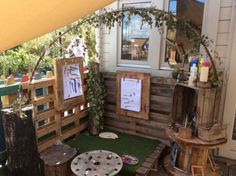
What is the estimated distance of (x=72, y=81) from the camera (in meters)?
3.36

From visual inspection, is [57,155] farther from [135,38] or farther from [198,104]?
[135,38]

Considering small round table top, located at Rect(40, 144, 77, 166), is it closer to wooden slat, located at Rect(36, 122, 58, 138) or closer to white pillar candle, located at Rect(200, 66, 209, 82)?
wooden slat, located at Rect(36, 122, 58, 138)

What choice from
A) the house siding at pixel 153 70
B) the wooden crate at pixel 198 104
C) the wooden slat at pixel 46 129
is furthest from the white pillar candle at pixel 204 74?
the wooden slat at pixel 46 129

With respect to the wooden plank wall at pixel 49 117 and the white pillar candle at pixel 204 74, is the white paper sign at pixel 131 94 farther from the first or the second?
the white pillar candle at pixel 204 74

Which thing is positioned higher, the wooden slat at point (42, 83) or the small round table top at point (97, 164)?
the wooden slat at point (42, 83)

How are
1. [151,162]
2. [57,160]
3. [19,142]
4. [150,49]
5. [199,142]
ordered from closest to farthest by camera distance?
[19,142] → [199,142] → [57,160] → [151,162] → [150,49]

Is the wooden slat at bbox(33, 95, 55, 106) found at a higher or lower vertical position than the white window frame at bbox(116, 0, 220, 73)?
lower

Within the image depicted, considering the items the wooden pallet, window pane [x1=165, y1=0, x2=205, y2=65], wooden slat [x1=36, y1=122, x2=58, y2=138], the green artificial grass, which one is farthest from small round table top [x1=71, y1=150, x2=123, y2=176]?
window pane [x1=165, y1=0, x2=205, y2=65]

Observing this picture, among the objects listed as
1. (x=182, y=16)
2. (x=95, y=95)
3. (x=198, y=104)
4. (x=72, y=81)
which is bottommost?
(x=95, y=95)

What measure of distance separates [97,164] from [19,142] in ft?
2.90

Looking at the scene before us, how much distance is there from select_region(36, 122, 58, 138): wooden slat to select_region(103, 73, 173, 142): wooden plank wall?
1.06 metres

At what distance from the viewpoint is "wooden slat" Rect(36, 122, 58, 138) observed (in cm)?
293

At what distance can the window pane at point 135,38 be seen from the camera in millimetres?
3486

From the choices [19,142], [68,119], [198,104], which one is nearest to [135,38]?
[198,104]
